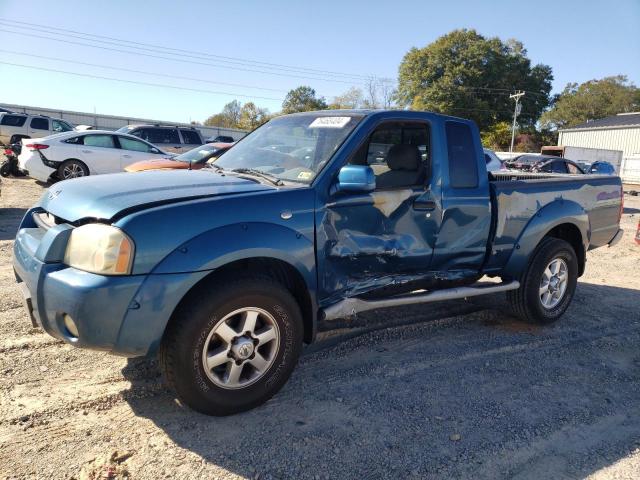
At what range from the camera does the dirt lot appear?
2754mm

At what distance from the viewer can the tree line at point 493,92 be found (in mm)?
55906

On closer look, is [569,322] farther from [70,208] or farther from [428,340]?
[70,208]

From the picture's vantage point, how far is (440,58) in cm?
5738

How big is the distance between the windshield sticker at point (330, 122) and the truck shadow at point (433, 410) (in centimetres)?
184

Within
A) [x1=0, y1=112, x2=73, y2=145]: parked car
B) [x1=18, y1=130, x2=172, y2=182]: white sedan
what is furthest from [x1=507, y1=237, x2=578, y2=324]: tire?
[x1=0, y1=112, x2=73, y2=145]: parked car

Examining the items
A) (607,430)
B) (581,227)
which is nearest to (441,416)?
(607,430)

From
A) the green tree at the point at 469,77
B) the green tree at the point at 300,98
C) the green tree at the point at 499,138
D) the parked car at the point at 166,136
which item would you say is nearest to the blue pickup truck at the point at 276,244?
the parked car at the point at 166,136

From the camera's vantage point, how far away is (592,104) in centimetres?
6231

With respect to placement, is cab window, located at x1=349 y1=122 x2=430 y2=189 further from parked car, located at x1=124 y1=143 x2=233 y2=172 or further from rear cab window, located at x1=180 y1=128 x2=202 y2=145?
rear cab window, located at x1=180 y1=128 x2=202 y2=145

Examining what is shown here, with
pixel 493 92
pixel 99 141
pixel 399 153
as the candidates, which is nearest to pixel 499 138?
pixel 493 92

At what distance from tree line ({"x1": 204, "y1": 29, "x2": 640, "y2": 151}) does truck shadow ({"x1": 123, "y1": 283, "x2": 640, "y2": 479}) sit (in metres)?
49.2

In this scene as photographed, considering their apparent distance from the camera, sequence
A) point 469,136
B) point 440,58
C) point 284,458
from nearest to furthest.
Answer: point 284,458 < point 469,136 < point 440,58

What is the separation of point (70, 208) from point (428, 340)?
123 inches

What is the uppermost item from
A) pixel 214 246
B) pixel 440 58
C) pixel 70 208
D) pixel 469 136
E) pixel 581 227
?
pixel 440 58
